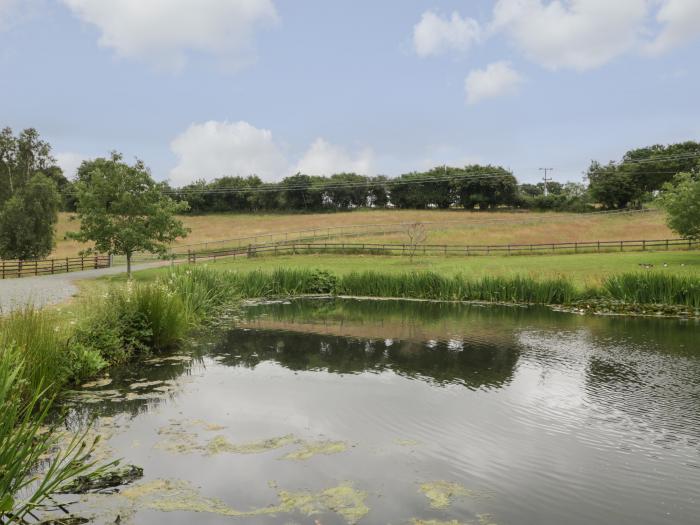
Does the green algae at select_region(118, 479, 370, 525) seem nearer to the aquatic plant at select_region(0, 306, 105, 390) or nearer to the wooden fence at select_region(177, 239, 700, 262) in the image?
the aquatic plant at select_region(0, 306, 105, 390)

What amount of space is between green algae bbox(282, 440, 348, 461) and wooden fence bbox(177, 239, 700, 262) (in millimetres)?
45566

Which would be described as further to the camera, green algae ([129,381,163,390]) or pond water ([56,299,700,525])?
green algae ([129,381,163,390])

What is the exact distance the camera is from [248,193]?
115 metres

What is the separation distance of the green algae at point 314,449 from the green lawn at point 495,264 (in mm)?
23403

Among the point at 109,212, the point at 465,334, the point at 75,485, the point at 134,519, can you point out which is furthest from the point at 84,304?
the point at 109,212

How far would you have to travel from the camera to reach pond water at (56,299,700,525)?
7527 millimetres

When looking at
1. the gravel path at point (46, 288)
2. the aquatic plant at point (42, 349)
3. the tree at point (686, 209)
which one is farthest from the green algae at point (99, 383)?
the tree at point (686, 209)

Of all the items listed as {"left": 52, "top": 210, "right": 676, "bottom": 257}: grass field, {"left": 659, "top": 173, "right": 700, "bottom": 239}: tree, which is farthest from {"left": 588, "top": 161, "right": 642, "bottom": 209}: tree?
{"left": 659, "top": 173, "right": 700, "bottom": 239}: tree

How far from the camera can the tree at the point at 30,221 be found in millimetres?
55156

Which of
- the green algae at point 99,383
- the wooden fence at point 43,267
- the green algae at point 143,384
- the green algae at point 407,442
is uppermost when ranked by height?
the wooden fence at point 43,267

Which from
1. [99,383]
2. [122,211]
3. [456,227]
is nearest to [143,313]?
[99,383]

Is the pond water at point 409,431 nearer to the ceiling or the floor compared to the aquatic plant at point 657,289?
nearer to the floor

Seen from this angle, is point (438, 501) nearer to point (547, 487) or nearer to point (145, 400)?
point (547, 487)

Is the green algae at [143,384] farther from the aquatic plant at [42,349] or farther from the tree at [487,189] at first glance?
the tree at [487,189]
